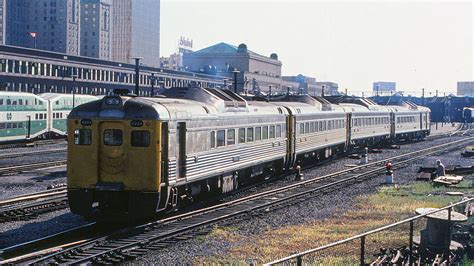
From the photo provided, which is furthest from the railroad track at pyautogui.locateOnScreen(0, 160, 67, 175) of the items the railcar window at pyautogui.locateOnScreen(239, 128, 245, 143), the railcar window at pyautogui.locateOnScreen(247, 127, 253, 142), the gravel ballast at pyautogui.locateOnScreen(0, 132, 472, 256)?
the railcar window at pyautogui.locateOnScreen(239, 128, 245, 143)

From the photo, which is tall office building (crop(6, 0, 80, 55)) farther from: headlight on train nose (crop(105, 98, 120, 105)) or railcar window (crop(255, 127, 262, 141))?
Answer: headlight on train nose (crop(105, 98, 120, 105))

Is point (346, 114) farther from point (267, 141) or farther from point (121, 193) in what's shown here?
point (121, 193)

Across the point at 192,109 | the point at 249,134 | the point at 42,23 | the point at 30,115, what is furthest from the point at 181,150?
the point at 42,23

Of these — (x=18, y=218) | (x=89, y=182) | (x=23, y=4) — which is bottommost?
(x=18, y=218)

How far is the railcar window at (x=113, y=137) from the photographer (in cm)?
1766

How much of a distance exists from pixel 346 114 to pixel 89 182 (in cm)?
2954

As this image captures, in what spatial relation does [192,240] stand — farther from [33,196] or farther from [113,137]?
[33,196]

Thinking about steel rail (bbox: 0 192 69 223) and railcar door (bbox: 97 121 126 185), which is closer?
railcar door (bbox: 97 121 126 185)

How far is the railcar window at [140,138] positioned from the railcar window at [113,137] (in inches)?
15.0

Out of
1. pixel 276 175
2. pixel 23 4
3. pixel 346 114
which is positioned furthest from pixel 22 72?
pixel 23 4

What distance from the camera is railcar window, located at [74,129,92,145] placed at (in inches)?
701

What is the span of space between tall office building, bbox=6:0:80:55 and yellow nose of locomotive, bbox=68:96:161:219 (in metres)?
175

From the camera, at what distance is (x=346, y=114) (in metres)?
45.0

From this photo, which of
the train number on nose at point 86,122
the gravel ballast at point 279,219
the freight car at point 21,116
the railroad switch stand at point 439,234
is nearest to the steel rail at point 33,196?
the train number on nose at point 86,122
